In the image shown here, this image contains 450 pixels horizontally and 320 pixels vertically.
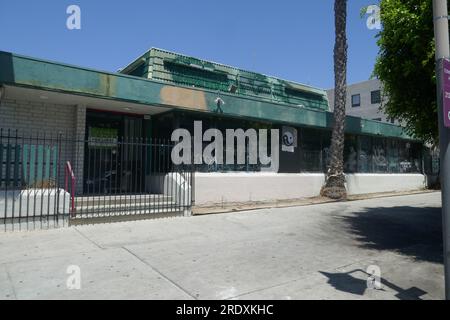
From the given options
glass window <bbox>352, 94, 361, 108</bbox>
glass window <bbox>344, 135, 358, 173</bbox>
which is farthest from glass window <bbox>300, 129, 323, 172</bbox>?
glass window <bbox>352, 94, 361, 108</bbox>

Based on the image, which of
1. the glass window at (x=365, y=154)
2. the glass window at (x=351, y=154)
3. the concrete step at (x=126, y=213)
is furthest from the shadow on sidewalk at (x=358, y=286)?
the glass window at (x=365, y=154)

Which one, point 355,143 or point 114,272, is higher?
point 355,143

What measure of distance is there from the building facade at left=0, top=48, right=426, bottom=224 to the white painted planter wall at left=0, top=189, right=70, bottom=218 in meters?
0.30

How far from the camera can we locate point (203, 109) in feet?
40.1

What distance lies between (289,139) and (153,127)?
19.2 feet

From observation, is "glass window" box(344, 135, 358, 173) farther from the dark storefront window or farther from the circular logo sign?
the circular logo sign

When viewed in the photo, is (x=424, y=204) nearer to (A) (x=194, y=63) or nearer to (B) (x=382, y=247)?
(B) (x=382, y=247)

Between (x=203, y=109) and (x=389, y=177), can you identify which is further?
(x=389, y=177)

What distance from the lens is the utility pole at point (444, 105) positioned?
3.87 meters

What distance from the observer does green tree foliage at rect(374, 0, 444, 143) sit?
6699 mm

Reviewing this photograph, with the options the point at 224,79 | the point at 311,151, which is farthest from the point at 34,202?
the point at 311,151

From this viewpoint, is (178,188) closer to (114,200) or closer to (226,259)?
(114,200)

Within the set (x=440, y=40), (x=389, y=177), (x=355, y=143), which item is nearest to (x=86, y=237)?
(x=440, y=40)

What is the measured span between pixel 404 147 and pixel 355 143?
595 centimetres
